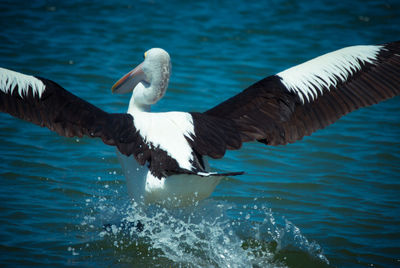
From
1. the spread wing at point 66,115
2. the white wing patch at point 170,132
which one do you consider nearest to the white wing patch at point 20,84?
the spread wing at point 66,115

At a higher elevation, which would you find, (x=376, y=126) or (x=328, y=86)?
(x=328, y=86)

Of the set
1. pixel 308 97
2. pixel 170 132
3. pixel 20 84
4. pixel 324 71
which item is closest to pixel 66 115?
pixel 20 84

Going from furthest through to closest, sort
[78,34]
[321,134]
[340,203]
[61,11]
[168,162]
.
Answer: [61,11] → [78,34] → [321,134] → [340,203] → [168,162]

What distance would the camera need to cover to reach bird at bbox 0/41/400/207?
4398mm

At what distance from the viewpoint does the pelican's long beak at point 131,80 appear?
17.1 feet

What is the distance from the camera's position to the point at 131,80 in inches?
209

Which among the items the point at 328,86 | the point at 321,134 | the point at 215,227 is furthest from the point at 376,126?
the point at 215,227

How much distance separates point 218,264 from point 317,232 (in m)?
1.29

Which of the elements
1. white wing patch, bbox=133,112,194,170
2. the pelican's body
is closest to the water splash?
the pelican's body

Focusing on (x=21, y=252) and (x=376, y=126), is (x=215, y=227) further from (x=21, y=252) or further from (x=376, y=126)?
(x=376, y=126)

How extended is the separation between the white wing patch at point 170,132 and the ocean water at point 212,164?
654 mm

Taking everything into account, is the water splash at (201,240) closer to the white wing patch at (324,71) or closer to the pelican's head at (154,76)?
the pelican's head at (154,76)

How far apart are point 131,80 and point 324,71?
192 cm

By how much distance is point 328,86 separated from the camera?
16.9 feet
